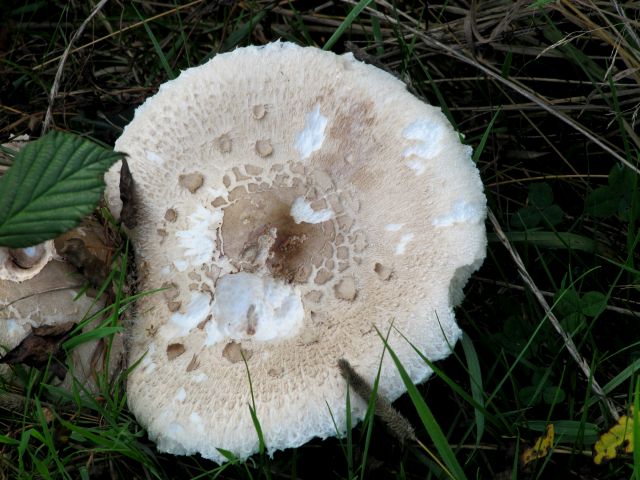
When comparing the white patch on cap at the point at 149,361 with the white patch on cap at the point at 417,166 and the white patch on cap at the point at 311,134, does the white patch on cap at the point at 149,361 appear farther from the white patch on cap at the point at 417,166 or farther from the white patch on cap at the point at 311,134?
the white patch on cap at the point at 417,166

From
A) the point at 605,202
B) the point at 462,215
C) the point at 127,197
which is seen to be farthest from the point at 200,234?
the point at 605,202

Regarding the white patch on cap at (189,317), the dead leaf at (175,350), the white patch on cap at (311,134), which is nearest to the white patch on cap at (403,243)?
the white patch on cap at (311,134)

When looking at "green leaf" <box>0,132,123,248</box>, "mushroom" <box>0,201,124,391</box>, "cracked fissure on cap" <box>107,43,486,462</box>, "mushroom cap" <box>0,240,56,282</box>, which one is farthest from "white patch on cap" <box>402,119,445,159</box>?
"mushroom cap" <box>0,240,56,282</box>

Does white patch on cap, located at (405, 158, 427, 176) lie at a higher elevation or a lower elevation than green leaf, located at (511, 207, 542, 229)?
higher

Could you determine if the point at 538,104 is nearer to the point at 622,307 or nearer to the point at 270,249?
the point at 622,307

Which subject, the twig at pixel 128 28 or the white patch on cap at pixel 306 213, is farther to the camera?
the twig at pixel 128 28

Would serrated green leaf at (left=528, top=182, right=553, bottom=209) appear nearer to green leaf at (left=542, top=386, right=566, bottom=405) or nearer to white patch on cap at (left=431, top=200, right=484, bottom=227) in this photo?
white patch on cap at (left=431, top=200, right=484, bottom=227)
